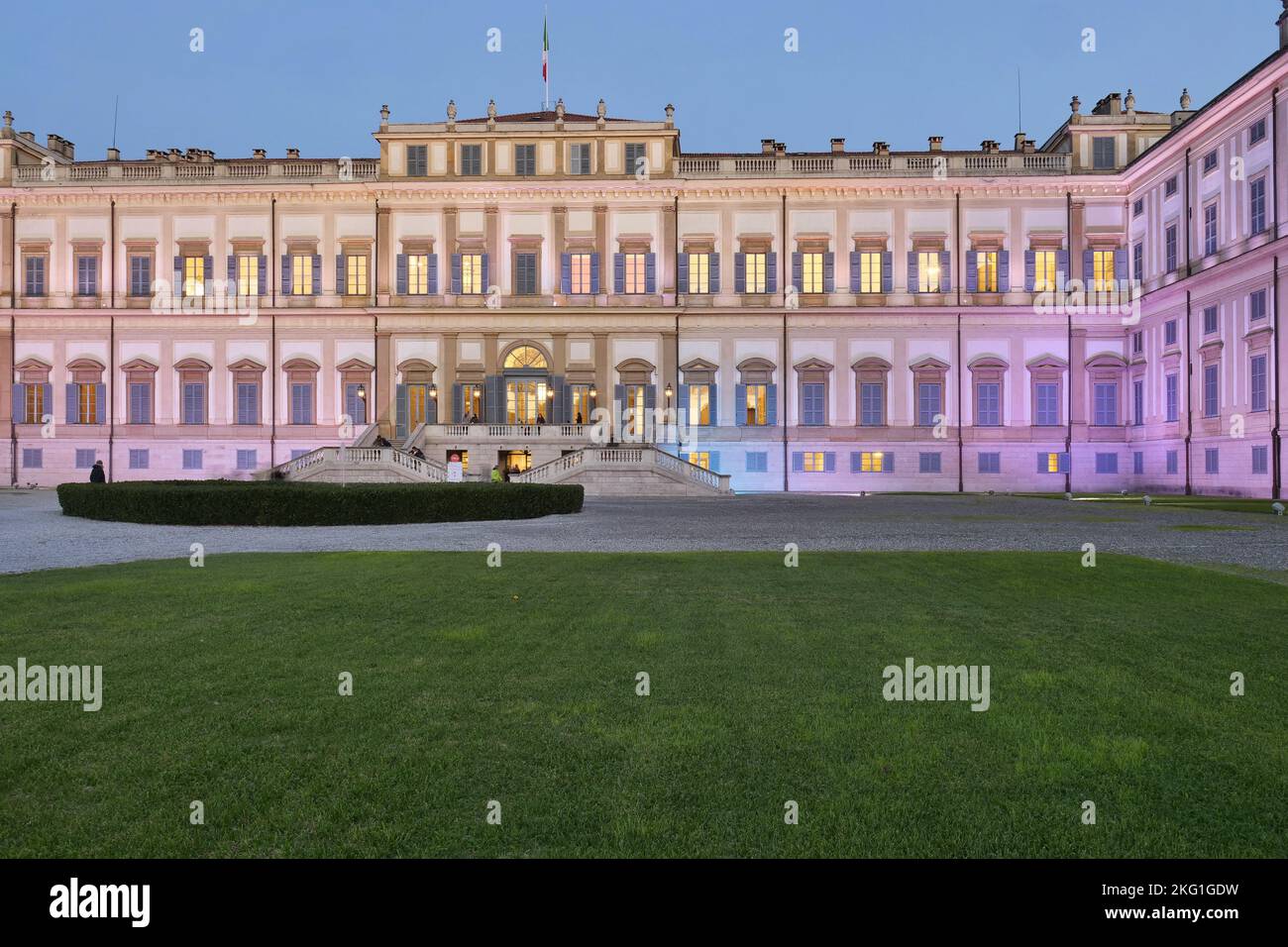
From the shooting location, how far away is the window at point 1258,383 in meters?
32.4

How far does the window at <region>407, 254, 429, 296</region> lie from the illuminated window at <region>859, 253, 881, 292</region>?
2143 cm

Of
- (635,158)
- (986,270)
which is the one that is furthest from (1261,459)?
(635,158)

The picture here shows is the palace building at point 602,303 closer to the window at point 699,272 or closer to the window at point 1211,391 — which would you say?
the window at point 699,272

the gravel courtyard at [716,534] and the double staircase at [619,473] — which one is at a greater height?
the double staircase at [619,473]

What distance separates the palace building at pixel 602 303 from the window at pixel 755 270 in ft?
0.36

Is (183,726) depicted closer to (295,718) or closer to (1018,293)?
(295,718)

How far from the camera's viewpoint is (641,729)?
15.6 feet

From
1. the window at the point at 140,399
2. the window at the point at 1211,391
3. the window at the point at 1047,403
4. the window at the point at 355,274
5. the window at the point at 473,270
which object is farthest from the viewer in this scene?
the window at the point at 140,399

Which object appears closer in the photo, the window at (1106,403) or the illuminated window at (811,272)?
the window at (1106,403)

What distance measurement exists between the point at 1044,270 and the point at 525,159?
2583cm

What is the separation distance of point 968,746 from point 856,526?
1569 cm

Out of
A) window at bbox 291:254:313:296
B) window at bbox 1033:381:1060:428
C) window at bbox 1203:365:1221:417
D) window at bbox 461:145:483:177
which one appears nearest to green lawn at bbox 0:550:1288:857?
window at bbox 1203:365:1221:417

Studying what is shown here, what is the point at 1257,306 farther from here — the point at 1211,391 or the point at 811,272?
the point at 811,272

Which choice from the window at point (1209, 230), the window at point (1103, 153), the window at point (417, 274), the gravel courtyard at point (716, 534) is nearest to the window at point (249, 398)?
the window at point (417, 274)
